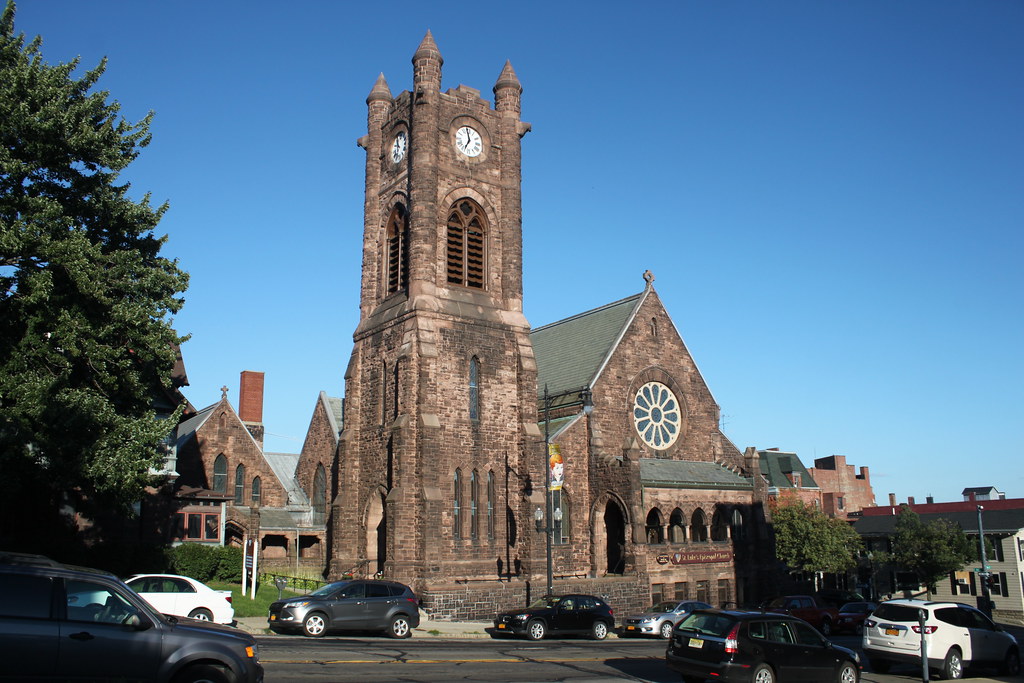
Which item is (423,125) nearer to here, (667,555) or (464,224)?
(464,224)

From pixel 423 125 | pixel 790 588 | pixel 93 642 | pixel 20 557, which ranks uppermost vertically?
pixel 423 125

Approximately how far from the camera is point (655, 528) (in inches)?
1532

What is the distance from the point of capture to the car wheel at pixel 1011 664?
776 inches

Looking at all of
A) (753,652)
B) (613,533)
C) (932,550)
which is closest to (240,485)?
(613,533)

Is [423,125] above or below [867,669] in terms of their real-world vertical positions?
above

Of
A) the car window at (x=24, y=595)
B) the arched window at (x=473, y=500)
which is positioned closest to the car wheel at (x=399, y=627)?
the arched window at (x=473, y=500)

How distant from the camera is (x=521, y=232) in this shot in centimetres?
3975

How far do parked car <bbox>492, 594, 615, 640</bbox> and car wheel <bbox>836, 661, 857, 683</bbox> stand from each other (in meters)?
10.9

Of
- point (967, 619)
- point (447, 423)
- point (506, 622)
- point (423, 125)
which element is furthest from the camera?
point (423, 125)

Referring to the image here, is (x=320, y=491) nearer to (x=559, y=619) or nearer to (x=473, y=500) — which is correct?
(x=473, y=500)

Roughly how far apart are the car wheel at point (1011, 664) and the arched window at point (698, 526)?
2028cm

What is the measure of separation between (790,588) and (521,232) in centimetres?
2213

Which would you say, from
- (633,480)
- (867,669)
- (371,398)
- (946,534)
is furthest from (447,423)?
(946,534)

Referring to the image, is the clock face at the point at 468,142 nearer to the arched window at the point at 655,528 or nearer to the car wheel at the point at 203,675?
the arched window at the point at 655,528
